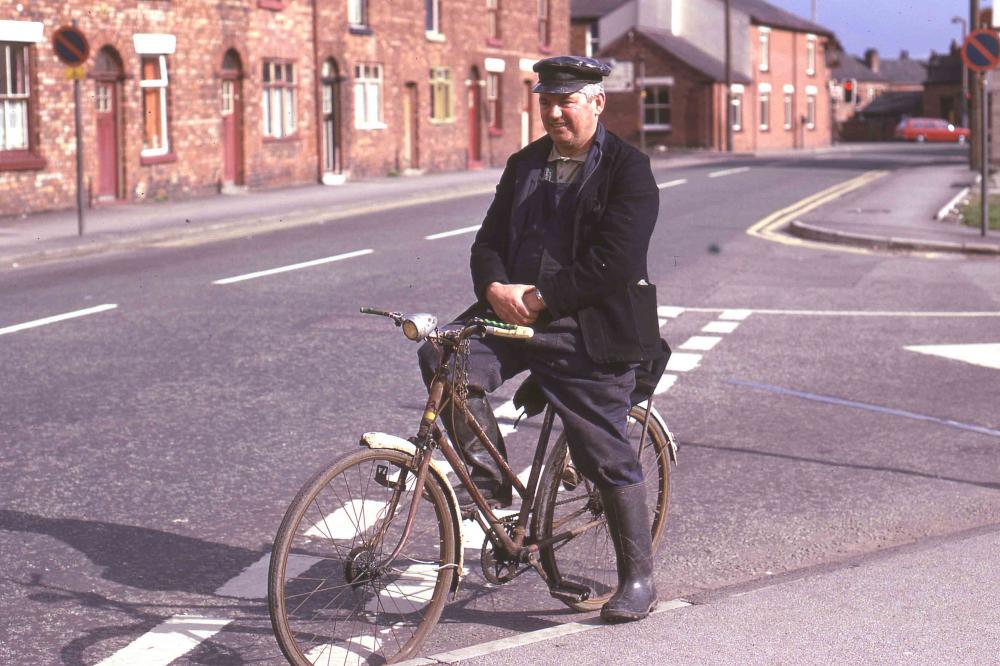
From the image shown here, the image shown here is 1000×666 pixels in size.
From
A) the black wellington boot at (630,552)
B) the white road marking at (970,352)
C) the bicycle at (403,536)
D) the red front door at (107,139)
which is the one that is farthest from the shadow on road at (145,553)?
the red front door at (107,139)

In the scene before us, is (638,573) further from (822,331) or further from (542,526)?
(822,331)

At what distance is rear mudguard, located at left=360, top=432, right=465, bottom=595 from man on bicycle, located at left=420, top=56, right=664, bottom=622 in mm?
214

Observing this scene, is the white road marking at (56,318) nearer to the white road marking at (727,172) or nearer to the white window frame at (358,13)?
the white window frame at (358,13)

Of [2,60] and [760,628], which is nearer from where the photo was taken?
[760,628]

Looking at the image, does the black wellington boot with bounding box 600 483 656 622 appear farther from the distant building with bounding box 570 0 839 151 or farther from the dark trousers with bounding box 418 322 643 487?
the distant building with bounding box 570 0 839 151

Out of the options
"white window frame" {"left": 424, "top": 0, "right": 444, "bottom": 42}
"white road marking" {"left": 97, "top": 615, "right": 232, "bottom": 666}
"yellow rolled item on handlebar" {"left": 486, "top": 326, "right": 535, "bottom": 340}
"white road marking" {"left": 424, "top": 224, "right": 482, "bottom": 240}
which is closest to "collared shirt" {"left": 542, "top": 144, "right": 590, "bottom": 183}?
"yellow rolled item on handlebar" {"left": 486, "top": 326, "right": 535, "bottom": 340}

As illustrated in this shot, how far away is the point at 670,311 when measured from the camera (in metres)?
12.9

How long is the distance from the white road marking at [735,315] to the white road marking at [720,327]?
238 mm

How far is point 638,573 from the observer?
498 centimetres

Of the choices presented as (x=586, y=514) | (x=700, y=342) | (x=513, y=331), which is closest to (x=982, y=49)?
(x=700, y=342)

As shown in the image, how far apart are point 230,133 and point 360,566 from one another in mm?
28267

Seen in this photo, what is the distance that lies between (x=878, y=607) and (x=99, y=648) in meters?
2.49

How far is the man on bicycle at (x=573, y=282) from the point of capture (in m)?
4.66

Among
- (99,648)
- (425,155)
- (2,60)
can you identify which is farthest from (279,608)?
(425,155)
